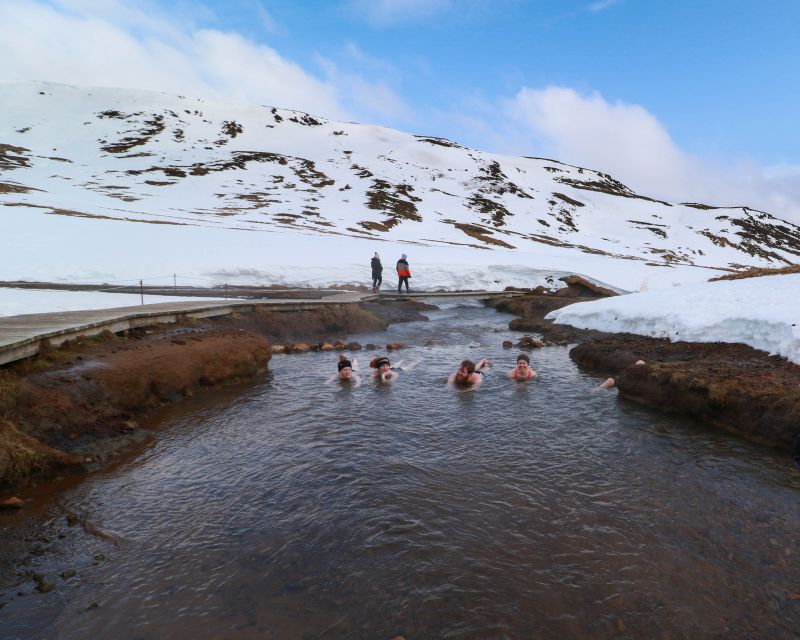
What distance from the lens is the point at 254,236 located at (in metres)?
39.6

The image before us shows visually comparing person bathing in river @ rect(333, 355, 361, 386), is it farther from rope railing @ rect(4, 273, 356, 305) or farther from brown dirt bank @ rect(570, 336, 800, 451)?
rope railing @ rect(4, 273, 356, 305)

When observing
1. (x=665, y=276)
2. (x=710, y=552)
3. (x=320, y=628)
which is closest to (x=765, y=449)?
(x=710, y=552)

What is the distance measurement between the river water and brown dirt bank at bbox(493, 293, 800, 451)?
475mm

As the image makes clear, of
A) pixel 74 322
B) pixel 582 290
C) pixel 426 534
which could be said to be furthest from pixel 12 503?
pixel 582 290

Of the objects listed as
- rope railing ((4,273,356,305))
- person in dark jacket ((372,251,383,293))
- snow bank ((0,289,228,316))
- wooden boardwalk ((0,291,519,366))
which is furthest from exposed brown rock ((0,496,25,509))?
person in dark jacket ((372,251,383,293))

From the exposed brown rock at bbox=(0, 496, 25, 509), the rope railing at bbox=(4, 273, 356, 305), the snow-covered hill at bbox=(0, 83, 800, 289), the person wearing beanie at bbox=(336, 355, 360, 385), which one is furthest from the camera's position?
the snow-covered hill at bbox=(0, 83, 800, 289)

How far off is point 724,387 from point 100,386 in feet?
38.7

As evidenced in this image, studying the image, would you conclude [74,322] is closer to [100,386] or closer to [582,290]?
[100,386]

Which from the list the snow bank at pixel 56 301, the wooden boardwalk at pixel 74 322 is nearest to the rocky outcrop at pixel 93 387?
the wooden boardwalk at pixel 74 322

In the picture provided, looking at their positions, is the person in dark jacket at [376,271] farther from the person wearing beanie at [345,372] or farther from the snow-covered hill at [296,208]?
the person wearing beanie at [345,372]

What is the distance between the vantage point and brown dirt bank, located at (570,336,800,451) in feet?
26.0

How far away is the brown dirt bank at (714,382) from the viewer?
7977 mm

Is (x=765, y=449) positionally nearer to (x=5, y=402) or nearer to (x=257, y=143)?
(x=5, y=402)

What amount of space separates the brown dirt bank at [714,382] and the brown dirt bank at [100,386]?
988 centimetres
